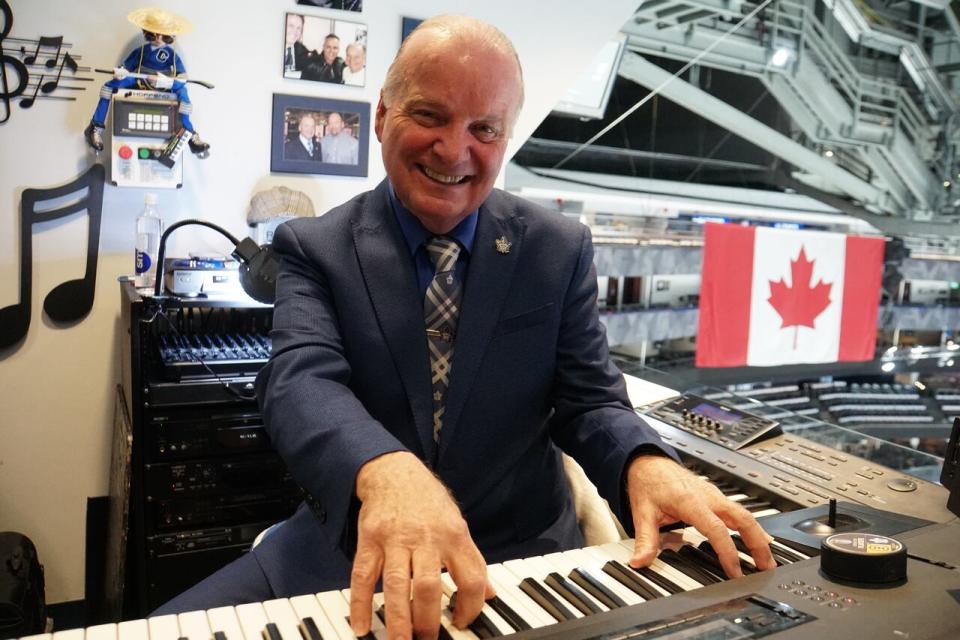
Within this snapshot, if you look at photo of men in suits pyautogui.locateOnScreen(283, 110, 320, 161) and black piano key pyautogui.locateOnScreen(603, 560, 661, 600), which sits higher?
photo of men in suits pyautogui.locateOnScreen(283, 110, 320, 161)

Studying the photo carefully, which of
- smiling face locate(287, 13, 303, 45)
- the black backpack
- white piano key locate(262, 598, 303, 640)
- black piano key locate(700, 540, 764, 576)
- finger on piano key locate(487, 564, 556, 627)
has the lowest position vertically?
the black backpack

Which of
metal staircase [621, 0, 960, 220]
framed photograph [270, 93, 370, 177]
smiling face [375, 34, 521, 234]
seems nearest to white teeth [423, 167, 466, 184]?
smiling face [375, 34, 521, 234]

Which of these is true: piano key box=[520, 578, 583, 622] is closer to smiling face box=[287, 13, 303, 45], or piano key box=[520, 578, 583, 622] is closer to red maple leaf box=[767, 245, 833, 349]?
smiling face box=[287, 13, 303, 45]

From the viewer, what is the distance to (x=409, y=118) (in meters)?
1.39

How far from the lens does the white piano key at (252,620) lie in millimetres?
913

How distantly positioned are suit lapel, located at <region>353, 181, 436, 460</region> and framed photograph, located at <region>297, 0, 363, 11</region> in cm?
202

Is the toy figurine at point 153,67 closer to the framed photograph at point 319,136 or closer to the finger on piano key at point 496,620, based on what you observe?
the framed photograph at point 319,136

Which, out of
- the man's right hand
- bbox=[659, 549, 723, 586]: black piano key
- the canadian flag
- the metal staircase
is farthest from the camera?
the metal staircase

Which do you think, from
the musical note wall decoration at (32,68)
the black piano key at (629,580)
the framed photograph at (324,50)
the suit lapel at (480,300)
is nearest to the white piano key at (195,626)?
the black piano key at (629,580)

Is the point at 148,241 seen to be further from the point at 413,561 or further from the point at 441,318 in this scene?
the point at 413,561

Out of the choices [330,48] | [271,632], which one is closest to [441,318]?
[271,632]

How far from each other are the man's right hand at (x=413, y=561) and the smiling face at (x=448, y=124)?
0.62 metres

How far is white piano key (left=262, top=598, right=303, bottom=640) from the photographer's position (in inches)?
35.9

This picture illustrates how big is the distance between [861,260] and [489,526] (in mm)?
4801
